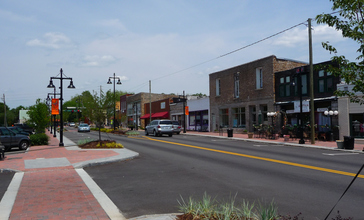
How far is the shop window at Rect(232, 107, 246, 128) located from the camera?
36312 mm

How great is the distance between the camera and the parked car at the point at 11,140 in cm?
1859

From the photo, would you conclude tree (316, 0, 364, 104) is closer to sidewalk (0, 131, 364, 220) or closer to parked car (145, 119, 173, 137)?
sidewalk (0, 131, 364, 220)

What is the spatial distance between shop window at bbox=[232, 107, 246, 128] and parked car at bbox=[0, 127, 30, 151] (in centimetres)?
2400

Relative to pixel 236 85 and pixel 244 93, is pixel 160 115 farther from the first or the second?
pixel 244 93

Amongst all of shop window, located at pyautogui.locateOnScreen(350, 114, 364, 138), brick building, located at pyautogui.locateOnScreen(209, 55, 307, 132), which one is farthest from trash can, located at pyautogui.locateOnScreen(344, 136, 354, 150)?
brick building, located at pyautogui.locateOnScreen(209, 55, 307, 132)

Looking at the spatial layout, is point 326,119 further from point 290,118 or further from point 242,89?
point 242,89

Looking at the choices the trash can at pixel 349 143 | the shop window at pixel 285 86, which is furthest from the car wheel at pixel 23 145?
the shop window at pixel 285 86

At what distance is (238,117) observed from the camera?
122 ft

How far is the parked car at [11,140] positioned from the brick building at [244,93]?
74.5ft

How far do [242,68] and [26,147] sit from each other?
25.0 meters

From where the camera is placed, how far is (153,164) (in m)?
12.2

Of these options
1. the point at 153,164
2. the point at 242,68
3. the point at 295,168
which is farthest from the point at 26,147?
the point at 242,68

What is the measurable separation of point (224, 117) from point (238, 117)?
→ 3138 mm

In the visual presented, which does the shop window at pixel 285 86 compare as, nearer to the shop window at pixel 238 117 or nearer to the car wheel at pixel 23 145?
the shop window at pixel 238 117
